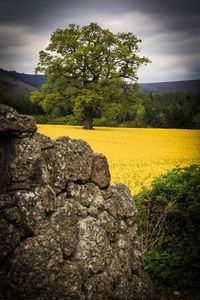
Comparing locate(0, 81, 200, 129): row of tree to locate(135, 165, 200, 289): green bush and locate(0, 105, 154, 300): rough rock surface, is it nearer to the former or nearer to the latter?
locate(135, 165, 200, 289): green bush

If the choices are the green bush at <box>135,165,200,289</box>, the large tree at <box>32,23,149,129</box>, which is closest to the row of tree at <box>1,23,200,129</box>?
the large tree at <box>32,23,149,129</box>

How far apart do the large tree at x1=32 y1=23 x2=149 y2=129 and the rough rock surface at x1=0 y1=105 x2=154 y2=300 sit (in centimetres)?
4316

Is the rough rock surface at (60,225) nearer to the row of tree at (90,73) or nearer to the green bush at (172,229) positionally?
the green bush at (172,229)

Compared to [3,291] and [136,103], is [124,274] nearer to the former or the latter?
[3,291]

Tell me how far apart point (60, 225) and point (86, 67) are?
47.3 metres

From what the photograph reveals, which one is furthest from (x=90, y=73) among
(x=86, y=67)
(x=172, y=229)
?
(x=172, y=229)

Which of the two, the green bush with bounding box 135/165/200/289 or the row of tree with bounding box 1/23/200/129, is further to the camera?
the row of tree with bounding box 1/23/200/129

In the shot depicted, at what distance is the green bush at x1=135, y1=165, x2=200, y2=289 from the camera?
7.33 meters

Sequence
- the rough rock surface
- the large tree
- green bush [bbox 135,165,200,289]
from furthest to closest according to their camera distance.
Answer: the large tree → green bush [bbox 135,165,200,289] → the rough rock surface

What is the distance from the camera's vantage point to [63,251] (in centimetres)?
499

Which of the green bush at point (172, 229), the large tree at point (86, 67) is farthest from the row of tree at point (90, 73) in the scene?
the green bush at point (172, 229)

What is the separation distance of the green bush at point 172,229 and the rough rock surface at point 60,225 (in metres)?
1.51

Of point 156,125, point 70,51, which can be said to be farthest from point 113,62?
point 156,125

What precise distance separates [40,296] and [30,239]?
2.24 ft
